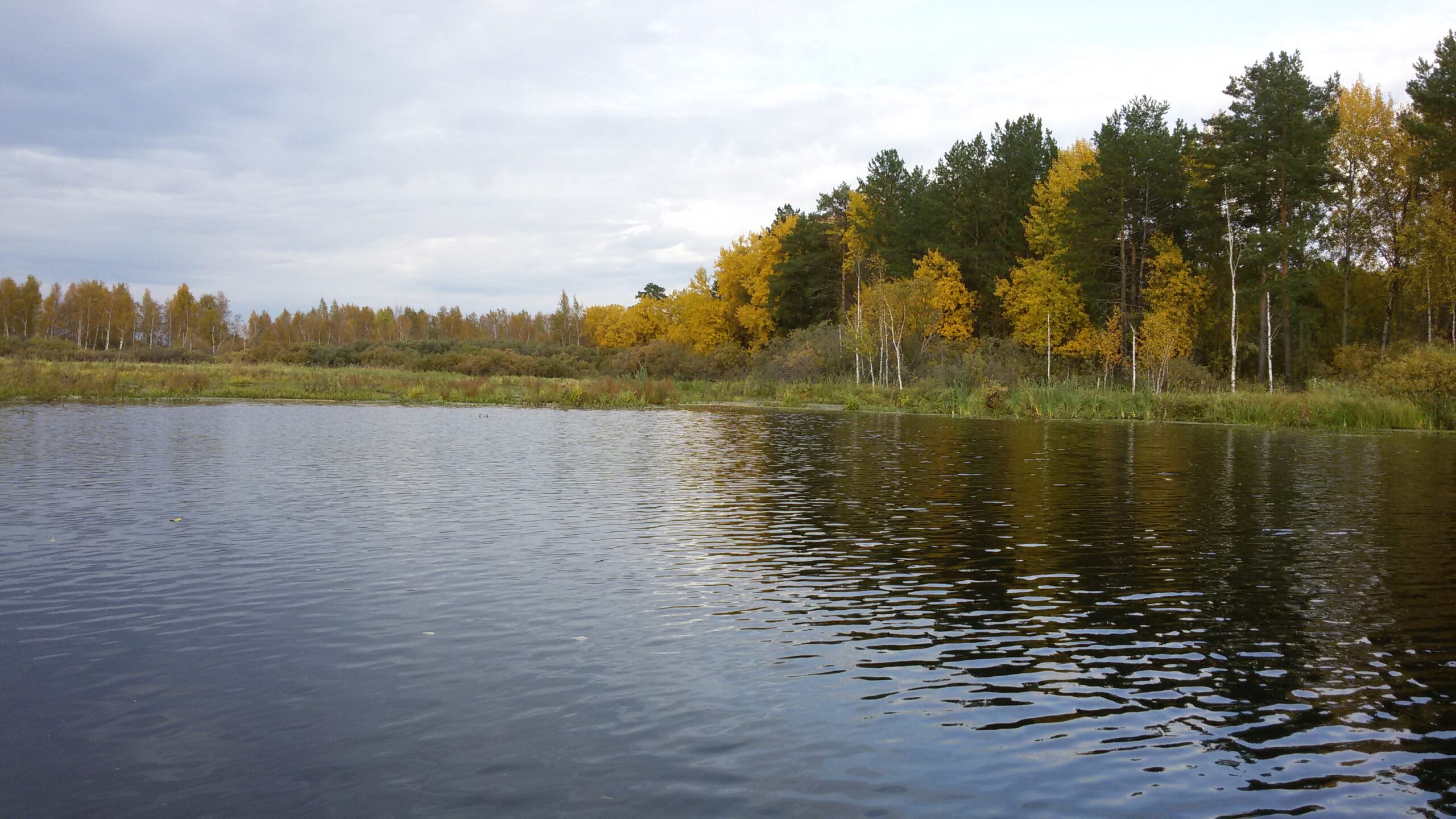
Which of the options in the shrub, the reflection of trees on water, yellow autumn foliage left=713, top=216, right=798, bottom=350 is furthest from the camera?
yellow autumn foliage left=713, top=216, right=798, bottom=350

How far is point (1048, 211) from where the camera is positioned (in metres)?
56.4

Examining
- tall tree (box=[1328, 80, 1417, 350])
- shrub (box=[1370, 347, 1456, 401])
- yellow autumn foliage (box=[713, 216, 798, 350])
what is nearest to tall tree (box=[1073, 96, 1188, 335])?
tall tree (box=[1328, 80, 1417, 350])

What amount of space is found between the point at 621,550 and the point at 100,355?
86.1 meters

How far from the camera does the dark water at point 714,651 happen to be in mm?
4855

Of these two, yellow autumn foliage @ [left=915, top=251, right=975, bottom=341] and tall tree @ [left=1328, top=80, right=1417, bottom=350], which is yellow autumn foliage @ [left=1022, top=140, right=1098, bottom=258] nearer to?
yellow autumn foliage @ [left=915, top=251, right=975, bottom=341]

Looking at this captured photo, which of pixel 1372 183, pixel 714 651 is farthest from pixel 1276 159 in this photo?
pixel 714 651

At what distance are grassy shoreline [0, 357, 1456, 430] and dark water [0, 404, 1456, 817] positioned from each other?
21.1 metres

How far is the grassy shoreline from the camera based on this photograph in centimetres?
3416

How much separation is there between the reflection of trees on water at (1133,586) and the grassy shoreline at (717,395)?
1494 centimetres

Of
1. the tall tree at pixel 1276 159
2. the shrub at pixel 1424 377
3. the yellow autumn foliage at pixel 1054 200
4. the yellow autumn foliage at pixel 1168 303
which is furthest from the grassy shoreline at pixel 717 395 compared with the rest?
the yellow autumn foliage at pixel 1054 200

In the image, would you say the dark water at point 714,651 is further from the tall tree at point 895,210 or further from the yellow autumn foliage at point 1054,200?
the tall tree at point 895,210

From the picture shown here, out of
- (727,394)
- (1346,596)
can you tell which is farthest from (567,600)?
(727,394)

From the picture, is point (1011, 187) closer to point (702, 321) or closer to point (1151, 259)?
point (1151, 259)

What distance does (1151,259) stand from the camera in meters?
50.7
